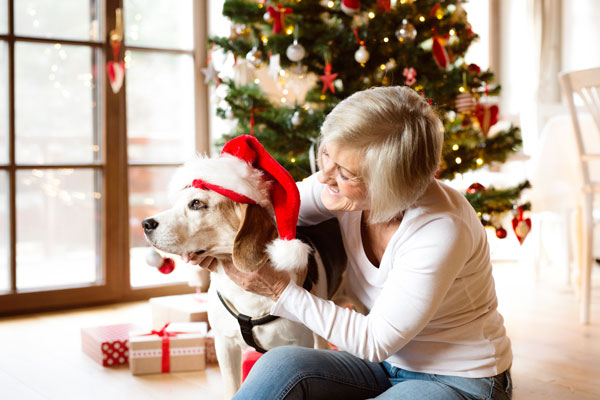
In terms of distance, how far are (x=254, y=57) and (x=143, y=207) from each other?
1341 mm

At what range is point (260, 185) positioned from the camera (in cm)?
143

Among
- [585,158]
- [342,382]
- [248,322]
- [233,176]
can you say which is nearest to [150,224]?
[233,176]

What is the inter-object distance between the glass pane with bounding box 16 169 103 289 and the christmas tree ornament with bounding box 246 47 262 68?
4.14 feet

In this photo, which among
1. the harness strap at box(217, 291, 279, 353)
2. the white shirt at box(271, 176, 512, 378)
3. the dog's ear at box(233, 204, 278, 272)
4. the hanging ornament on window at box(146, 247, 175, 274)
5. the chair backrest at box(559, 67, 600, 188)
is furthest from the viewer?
the chair backrest at box(559, 67, 600, 188)

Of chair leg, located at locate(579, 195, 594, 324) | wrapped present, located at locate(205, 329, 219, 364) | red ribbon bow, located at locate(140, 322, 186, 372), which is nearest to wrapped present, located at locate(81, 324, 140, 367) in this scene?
red ribbon bow, located at locate(140, 322, 186, 372)

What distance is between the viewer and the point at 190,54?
3646 millimetres

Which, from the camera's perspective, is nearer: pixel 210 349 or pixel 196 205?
pixel 196 205

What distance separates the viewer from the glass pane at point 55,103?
319 centimetres

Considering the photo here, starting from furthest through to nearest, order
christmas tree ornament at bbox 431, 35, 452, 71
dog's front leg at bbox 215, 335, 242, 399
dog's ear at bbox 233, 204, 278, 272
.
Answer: christmas tree ornament at bbox 431, 35, 452, 71
dog's front leg at bbox 215, 335, 242, 399
dog's ear at bbox 233, 204, 278, 272

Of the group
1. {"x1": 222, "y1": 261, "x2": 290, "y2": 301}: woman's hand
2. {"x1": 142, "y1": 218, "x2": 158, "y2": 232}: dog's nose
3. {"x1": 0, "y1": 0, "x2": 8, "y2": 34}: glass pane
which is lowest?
{"x1": 222, "y1": 261, "x2": 290, "y2": 301}: woman's hand

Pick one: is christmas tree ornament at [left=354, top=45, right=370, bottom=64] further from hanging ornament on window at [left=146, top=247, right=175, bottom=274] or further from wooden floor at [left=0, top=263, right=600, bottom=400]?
wooden floor at [left=0, top=263, right=600, bottom=400]

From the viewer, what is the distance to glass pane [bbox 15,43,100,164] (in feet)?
10.5

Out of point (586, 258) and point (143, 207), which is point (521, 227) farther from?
point (143, 207)

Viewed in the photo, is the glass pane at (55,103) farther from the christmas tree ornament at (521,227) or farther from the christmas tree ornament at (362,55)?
the christmas tree ornament at (521,227)
